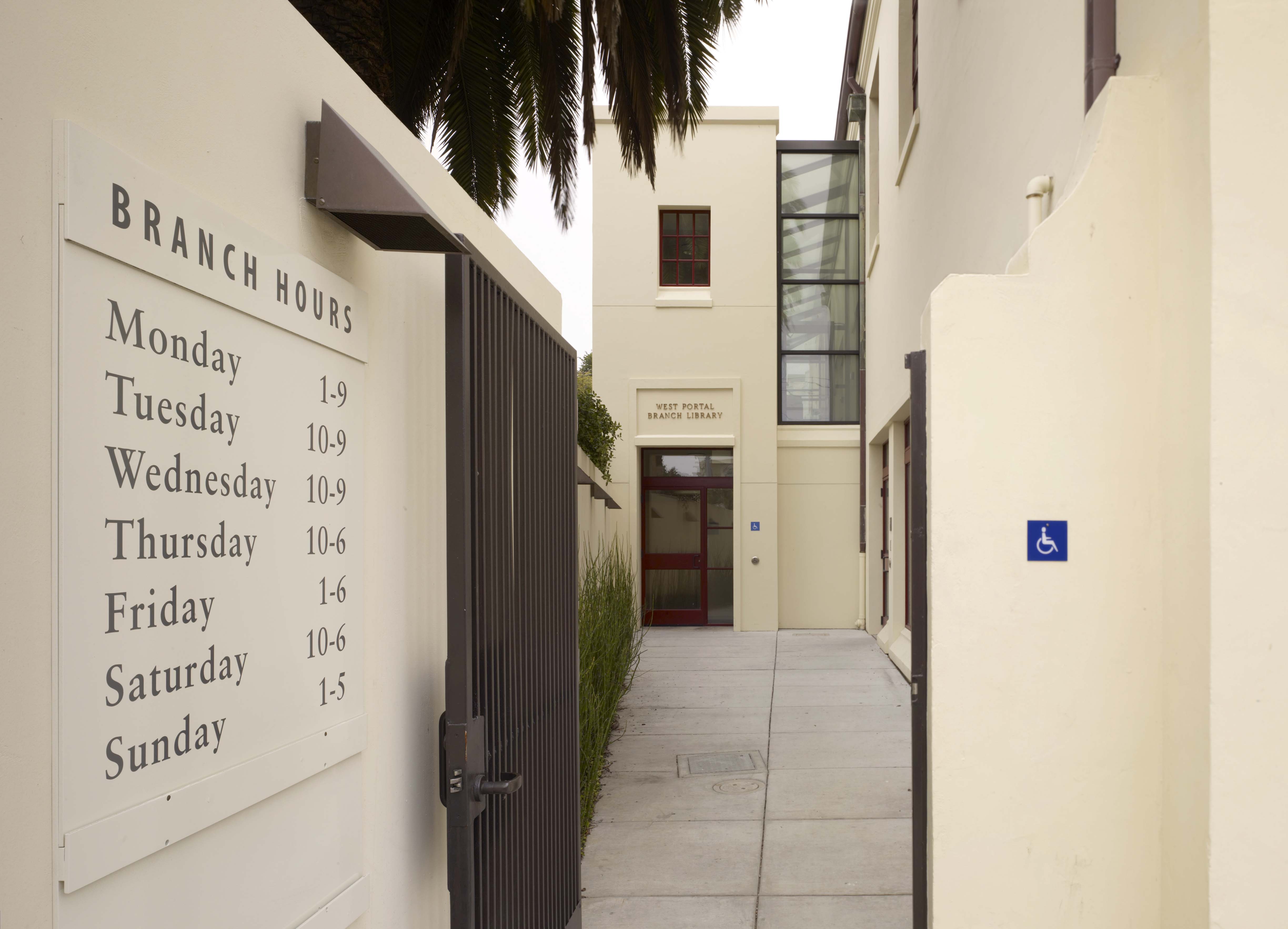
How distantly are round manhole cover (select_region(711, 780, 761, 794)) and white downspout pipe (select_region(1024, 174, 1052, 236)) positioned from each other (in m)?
4.50

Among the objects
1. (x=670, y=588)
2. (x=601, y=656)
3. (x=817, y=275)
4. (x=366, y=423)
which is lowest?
(x=670, y=588)

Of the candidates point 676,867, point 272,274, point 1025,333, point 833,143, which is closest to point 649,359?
point 833,143

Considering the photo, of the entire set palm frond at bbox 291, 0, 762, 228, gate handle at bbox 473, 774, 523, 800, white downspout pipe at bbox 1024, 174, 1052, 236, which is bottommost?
gate handle at bbox 473, 774, 523, 800

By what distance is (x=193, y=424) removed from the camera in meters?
1.79

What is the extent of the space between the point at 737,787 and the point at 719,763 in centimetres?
63

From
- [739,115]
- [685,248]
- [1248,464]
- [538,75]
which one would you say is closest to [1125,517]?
[1248,464]

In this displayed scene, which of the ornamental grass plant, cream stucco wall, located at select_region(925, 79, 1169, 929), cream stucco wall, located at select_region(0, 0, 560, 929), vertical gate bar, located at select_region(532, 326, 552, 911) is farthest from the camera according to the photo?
the ornamental grass plant

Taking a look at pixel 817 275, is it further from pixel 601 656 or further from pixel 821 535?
pixel 601 656

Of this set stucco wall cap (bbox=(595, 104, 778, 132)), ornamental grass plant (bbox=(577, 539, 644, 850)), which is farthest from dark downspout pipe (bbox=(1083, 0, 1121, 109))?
stucco wall cap (bbox=(595, 104, 778, 132))

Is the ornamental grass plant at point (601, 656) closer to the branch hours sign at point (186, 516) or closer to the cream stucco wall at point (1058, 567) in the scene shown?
the cream stucco wall at point (1058, 567)

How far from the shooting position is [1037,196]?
4297 mm

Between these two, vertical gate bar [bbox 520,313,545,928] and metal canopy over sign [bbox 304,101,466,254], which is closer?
metal canopy over sign [bbox 304,101,466,254]

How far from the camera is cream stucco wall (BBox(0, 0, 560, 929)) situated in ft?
4.64

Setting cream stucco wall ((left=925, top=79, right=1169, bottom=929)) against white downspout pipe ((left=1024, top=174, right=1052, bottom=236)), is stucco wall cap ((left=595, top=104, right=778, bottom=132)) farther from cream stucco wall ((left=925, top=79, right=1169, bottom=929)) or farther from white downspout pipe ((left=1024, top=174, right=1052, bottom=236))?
cream stucco wall ((left=925, top=79, right=1169, bottom=929))
